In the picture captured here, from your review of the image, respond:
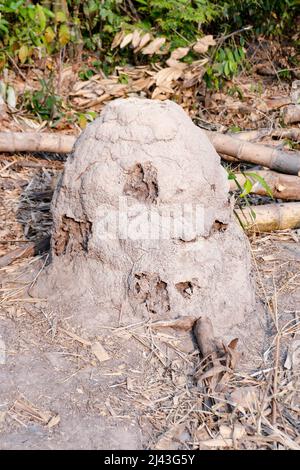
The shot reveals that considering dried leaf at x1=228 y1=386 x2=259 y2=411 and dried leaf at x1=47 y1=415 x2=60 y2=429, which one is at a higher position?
dried leaf at x1=228 y1=386 x2=259 y2=411

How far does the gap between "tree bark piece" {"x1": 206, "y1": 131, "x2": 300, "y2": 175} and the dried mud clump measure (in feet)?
4.19

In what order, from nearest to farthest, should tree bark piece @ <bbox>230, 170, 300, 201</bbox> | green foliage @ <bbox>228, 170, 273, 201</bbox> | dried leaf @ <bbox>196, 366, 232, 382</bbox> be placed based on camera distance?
dried leaf @ <bbox>196, 366, 232, 382</bbox> → green foliage @ <bbox>228, 170, 273, 201</bbox> → tree bark piece @ <bbox>230, 170, 300, 201</bbox>

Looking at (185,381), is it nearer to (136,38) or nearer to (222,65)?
(222,65)

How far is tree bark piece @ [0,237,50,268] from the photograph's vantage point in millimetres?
3600

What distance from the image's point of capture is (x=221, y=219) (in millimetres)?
3213

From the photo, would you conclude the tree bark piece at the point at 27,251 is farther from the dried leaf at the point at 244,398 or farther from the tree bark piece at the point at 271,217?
the dried leaf at the point at 244,398

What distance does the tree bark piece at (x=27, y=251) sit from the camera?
11.8ft

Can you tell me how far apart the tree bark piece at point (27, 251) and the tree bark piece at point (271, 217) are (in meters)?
1.17

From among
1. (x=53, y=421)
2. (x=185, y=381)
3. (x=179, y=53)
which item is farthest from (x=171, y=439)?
(x=179, y=53)

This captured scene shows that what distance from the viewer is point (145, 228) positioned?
119 inches

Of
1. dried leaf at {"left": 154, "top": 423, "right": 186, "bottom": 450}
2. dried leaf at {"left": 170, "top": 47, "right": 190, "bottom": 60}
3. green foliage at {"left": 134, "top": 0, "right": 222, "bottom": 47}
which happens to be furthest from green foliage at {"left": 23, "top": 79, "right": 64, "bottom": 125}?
dried leaf at {"left": 154, "top": 423, "right": 186, "bottom": 450}

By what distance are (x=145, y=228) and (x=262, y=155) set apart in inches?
64.9

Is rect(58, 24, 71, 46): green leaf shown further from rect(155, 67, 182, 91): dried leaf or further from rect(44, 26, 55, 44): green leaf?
rect(155, 67, 182, 91): dried leaf
